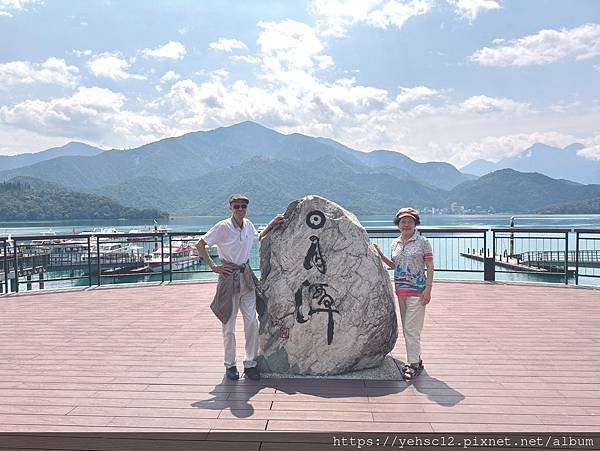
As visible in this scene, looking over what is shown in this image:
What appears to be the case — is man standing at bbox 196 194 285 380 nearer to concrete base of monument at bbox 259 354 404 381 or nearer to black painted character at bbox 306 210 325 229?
concrete base of monument at bbox 259 354 404 381

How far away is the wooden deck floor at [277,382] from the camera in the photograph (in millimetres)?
3072

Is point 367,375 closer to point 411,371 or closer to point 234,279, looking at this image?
point 411,371

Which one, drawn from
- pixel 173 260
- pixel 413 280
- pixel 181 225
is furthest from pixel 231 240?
pixel 181 225

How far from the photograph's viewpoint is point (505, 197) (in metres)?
153

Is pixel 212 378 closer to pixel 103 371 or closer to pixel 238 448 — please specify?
pixel 103 371

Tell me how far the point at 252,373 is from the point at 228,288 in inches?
29.8

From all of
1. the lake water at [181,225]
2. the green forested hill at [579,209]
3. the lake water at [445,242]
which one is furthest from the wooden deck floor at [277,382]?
the green forested hill at [579,209]

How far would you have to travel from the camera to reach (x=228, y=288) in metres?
3.96

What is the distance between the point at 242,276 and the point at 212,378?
913 millimetres

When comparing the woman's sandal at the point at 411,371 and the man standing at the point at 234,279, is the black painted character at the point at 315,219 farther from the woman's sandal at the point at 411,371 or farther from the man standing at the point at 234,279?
the woman's sandal at the point at 411,371

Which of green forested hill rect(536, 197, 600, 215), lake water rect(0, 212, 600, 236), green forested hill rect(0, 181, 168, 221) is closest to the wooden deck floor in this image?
lake water rect(0, 212, 600, 236)

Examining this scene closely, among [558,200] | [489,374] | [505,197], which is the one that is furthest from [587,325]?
[505,197]

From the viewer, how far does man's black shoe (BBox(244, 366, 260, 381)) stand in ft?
12.8

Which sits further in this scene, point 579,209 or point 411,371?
point 579,209
